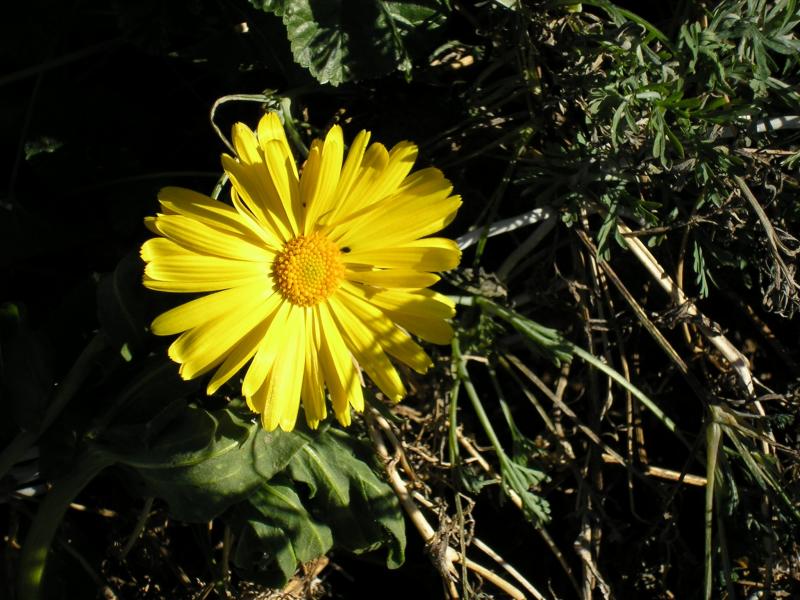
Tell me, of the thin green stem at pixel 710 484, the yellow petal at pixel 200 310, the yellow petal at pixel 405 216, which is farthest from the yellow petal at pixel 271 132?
the thin green stem at pixel 710 484

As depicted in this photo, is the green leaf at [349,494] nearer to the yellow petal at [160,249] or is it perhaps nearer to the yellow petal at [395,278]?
A: the yellow petal at [395,278]

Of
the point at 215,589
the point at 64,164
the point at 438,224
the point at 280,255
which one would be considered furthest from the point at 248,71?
the point at 215,589

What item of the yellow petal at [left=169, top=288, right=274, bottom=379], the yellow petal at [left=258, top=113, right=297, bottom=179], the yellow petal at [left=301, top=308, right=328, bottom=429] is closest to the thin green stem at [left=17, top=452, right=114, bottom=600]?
the yellow petal at [left=169, top=288, right=274, bottom=379]

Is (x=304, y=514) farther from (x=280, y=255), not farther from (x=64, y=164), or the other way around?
(x=64, y=164)

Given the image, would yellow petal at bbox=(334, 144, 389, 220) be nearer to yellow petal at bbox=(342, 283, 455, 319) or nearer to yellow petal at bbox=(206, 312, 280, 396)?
yellow petal at bbox=(342, 283, 455, 319)

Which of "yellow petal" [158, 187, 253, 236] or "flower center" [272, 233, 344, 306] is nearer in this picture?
"yellow petal" [158, 187, 253, 236]

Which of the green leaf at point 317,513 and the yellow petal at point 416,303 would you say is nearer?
the yellow petal at point 416,303

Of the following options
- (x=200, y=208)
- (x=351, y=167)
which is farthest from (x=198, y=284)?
(x=351, y=167)
